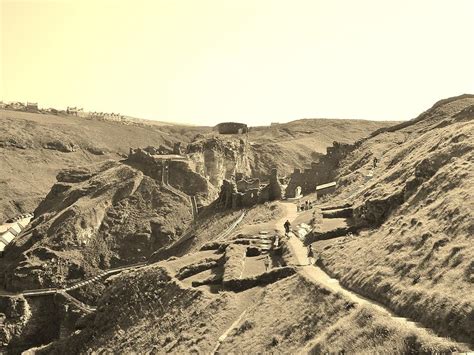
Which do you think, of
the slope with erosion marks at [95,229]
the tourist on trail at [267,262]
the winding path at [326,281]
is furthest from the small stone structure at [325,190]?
the tourist on trail at [267,262]

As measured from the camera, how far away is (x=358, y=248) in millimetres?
24562

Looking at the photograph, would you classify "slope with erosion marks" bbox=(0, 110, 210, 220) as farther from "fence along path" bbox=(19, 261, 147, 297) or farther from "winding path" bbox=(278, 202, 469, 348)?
"winding path" bbox=(278, 202, 469, 348)

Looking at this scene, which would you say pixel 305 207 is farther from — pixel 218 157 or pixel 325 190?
pixel 218 157

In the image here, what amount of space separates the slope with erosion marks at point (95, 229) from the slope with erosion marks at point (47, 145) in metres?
22.8

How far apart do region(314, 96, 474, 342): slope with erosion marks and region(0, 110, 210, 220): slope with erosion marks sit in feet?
192

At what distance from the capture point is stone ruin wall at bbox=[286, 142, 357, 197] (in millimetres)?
49650

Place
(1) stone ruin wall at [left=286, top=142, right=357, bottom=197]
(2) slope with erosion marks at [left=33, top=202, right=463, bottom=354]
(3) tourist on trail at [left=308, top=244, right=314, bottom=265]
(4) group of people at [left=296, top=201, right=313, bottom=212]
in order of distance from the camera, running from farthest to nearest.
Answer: (1) stone ruin wall at [left=286, top=142, right=357, bottom=197], (4) group of people at [left=296, top=201, right=313, bottom=212], (3) tourist on trail at [left=308, top=244, right=314, bottom=265], (2) slope with erosion marks at [left=33, top=202, right=463, bottom=354]

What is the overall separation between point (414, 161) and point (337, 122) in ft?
299

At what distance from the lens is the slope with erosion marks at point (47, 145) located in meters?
84.0

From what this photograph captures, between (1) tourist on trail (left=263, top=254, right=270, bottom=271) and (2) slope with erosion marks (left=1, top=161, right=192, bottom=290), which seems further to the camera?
(2) slope with erosion marks (left=1, top=161, right=192, bottom=290)

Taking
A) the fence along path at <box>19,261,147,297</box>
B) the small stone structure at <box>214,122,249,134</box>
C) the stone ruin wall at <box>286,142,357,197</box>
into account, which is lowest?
the fence along path at <box>19,261,147,297</box>

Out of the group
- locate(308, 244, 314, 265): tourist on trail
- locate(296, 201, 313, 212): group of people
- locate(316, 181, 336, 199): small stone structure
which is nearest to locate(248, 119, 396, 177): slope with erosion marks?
locate(316, 181, 336, 199): small stone structure

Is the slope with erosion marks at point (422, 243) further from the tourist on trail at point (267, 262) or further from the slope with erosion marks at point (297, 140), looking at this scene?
the slope with erosion marks at point (297, 140)

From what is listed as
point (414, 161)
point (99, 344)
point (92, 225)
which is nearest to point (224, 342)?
point (99, 344)
